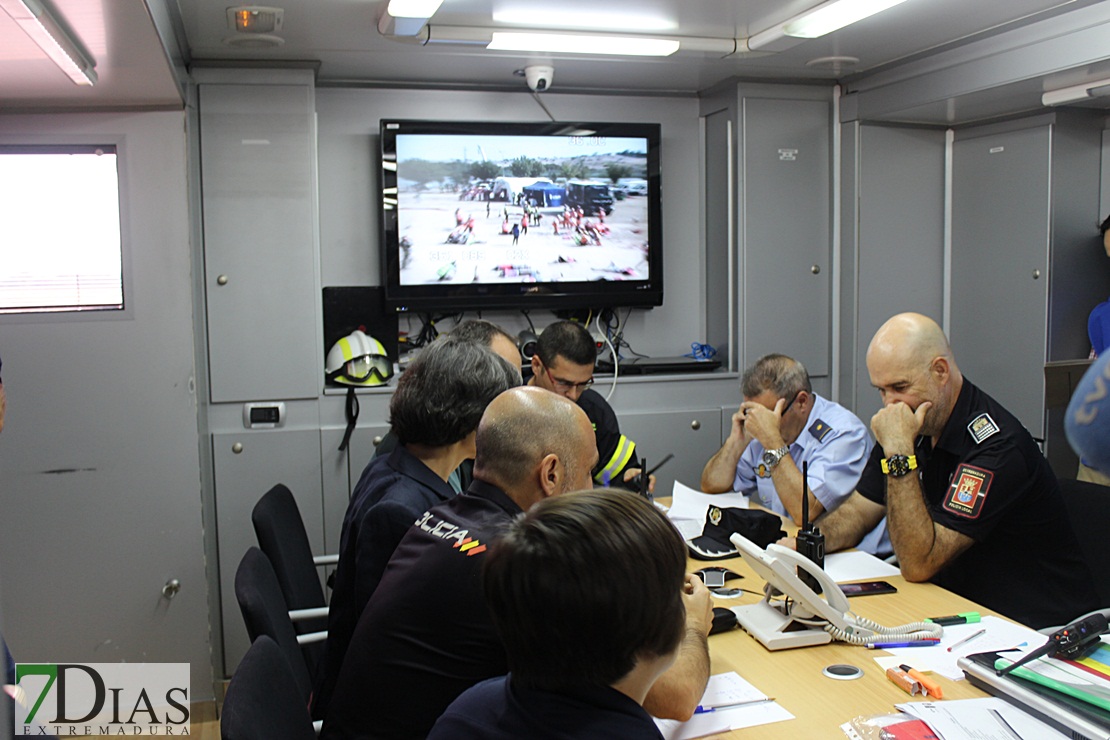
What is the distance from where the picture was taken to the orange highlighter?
1.74m

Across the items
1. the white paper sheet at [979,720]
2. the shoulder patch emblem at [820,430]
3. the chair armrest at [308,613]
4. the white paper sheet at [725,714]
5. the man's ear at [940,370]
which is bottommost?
the chair armrest at [308,613]

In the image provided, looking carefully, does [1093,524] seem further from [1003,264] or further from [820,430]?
[1003,264]

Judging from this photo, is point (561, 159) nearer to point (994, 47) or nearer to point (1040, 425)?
point (994, 47)

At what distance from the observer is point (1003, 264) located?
4.57 m

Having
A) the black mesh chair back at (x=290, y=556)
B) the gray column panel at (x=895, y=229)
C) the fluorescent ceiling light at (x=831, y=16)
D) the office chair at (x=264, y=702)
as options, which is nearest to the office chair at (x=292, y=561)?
the black mesh chair back at (x=290, y=556)

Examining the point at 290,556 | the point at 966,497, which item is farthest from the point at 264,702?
the point at 966,497

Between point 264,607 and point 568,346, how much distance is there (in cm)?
183

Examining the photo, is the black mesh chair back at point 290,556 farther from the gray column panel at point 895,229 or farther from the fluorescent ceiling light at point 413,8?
the gray column panel at point 895,229

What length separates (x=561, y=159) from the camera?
452 centimetres

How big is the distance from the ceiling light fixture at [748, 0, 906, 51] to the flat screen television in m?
0.92

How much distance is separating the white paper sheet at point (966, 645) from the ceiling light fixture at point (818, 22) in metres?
2.22

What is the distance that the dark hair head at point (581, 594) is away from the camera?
116 centimetres

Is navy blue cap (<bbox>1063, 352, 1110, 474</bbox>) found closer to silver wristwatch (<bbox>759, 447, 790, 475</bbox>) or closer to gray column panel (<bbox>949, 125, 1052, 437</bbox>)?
silver wristwatch (<bbox>759, 447, 790, 475</bbox>)

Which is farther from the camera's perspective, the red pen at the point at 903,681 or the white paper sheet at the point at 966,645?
the white paper sheet at the point at 966,645
